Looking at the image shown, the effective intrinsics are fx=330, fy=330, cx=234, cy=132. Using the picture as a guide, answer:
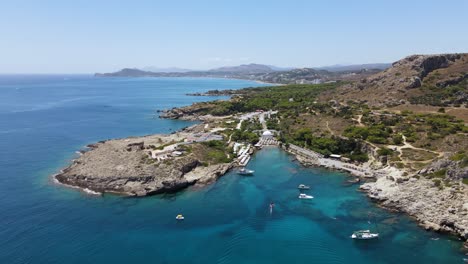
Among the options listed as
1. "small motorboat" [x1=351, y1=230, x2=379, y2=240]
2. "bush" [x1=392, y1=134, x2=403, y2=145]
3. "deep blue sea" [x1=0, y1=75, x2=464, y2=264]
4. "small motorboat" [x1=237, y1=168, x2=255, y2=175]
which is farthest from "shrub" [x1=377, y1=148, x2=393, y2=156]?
"small motorboat" [x1=351, y1=230, x2=379, y2=240]

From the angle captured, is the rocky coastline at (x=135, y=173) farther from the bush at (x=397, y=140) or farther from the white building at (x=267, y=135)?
the bush at (x=397, y=140)

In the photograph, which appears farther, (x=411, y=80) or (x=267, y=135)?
(x=411, y=80)

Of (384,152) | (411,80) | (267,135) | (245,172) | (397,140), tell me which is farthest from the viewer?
(411,80)

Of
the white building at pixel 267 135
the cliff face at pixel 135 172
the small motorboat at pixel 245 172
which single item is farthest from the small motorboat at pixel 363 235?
the white building at pixel 267 135

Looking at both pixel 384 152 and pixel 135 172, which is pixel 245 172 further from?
pixel 384 152

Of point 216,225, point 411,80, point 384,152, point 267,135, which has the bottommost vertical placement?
point 216,225

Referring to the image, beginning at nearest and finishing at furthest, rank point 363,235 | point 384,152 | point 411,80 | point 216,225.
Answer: point 363,235 → point 216,225 → point 384,152 → point 411,80

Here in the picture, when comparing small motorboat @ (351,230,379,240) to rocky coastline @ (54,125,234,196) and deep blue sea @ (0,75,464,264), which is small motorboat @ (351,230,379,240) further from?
rocky coastline @ (54,125,234,196)

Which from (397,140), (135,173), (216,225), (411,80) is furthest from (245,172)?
(411,80)
